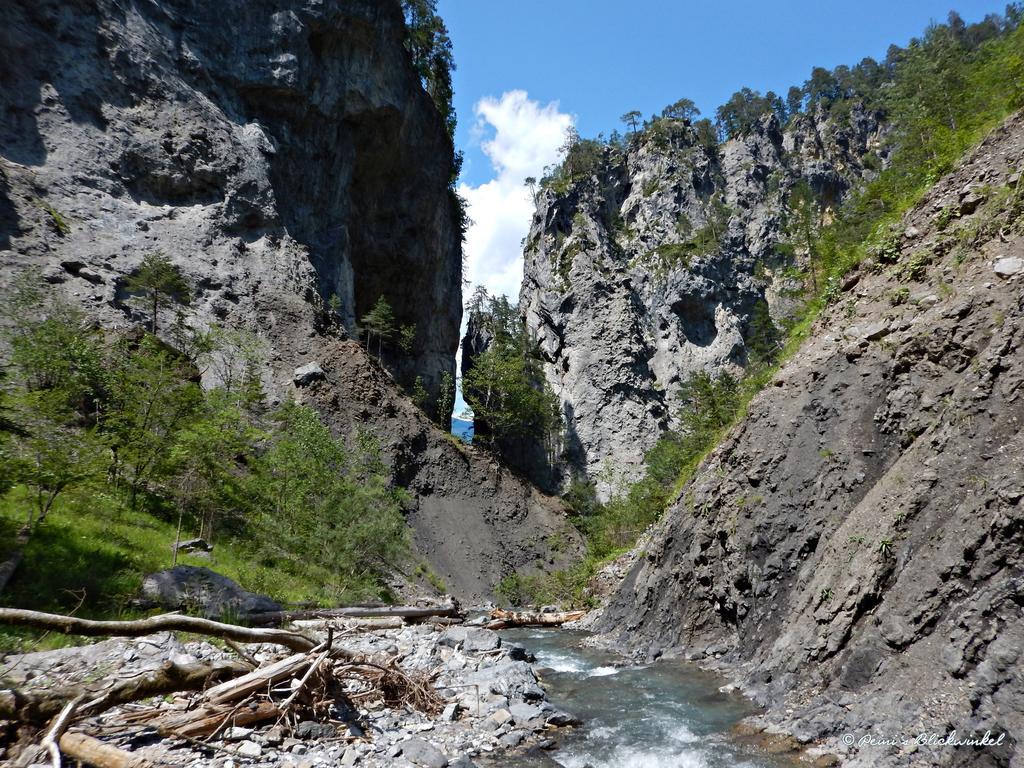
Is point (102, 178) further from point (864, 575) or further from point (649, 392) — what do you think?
point (649, 392)

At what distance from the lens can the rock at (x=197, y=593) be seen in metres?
12.6

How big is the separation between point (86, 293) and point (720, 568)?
121 feet

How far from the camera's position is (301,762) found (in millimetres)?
6934

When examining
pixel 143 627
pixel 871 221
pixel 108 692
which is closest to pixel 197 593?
pixel 143 627

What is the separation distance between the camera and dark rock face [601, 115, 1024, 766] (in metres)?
7.30

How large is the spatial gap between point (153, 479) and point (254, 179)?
1170 inches

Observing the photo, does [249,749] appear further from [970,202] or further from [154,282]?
[154,282]

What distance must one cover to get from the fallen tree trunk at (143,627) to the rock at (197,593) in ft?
17.1

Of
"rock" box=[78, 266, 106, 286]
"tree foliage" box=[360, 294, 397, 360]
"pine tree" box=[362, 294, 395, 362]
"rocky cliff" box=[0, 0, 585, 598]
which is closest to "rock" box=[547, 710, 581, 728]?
"rocky cliff" box=[0, 0, 585, 598]

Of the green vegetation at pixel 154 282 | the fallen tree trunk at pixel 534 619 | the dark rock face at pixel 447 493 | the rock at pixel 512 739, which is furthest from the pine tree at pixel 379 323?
the rock at pixel 512 739

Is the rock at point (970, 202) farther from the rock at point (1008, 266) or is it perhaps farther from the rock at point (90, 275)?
the rock at point (90, 275)

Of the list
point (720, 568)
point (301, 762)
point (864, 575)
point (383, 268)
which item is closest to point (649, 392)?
point (383, 268)

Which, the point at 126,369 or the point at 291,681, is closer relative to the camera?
the point at 291,681

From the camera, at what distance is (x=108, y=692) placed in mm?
6762
